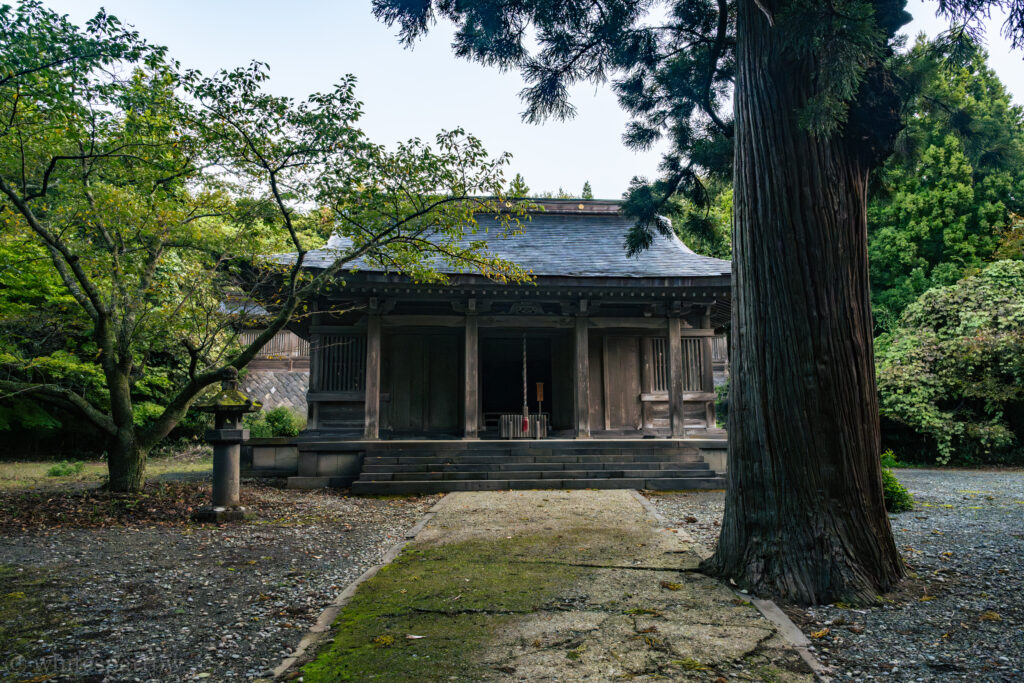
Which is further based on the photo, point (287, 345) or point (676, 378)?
point (287, 345)

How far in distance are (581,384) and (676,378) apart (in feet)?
5.94

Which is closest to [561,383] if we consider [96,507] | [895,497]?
[895,497]

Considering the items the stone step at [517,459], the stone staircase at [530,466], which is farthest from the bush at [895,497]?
the stone step at [517,459]

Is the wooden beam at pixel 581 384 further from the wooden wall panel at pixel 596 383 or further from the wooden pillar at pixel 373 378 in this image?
the wooden pillar at pixel 373 378

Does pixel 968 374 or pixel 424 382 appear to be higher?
pixel 968 374

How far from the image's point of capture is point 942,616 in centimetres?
321

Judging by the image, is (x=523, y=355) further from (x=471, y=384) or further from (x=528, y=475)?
(x=528, y=475)

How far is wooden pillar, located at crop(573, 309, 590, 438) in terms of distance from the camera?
10.8m

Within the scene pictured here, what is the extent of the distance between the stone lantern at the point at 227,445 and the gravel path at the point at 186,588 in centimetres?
38

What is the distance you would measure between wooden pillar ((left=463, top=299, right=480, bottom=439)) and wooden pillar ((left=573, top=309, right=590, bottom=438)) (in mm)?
1881

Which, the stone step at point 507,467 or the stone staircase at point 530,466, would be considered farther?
the stone step at point 507,467

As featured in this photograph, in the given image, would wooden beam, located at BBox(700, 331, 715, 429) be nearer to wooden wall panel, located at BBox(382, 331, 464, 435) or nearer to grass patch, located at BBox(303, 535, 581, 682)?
wooden wall panel, located at BBox(382, 331, 464, 435)

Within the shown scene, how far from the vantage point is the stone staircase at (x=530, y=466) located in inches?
352

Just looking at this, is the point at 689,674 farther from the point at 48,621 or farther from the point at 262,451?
the point at 262,451
